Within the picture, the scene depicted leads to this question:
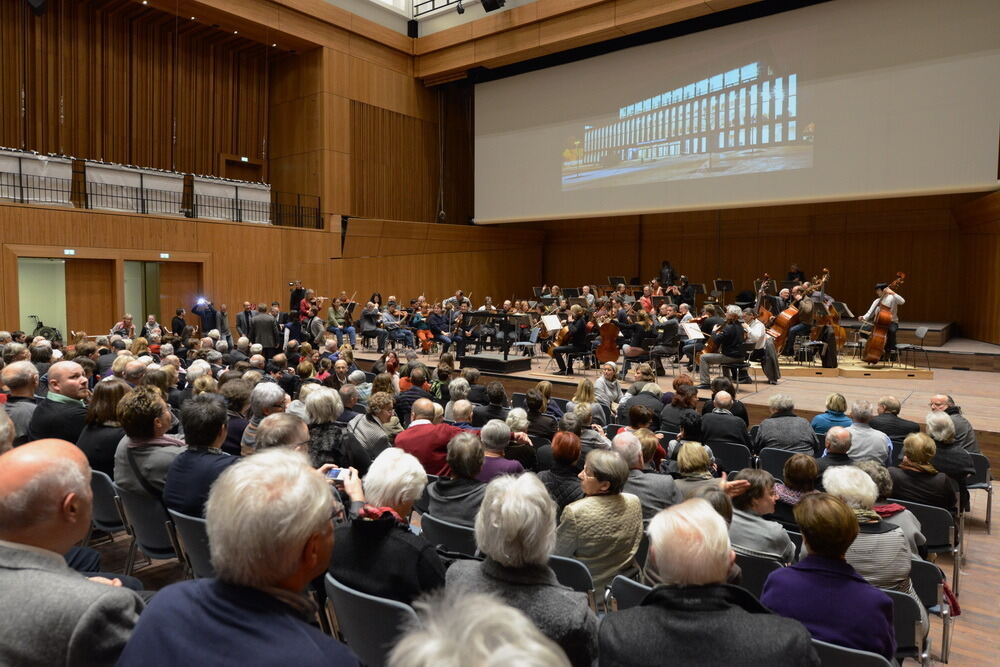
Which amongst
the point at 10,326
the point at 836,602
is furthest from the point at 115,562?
the point at 10,326

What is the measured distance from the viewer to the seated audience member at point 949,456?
443 cm

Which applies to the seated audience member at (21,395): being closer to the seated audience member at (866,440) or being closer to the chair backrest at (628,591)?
the chair backrest at (628,591)

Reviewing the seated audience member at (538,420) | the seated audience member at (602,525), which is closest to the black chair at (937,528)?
the seated audience member at (602,525)

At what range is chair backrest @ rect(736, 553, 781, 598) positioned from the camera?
2787 millimetres

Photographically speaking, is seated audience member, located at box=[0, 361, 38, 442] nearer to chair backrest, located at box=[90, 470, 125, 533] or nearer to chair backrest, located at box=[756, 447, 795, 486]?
chair backrest, located at box=[90, 470, 125, 533]

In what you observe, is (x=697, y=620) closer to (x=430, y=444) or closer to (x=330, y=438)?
(x=430, y=444)

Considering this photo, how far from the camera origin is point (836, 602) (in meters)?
2.10

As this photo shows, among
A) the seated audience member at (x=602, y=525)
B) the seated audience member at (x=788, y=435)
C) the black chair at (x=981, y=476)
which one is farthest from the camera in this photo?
the seated audience member at (x=788, y=435)

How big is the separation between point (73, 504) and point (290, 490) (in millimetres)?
590

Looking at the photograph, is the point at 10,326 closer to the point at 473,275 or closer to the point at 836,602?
the point at 473,275

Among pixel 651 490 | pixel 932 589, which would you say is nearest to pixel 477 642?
pixel 651 490

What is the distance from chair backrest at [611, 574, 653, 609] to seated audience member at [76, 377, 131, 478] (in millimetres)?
2708

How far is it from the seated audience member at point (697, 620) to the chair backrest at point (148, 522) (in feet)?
7.72

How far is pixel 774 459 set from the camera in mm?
4918
